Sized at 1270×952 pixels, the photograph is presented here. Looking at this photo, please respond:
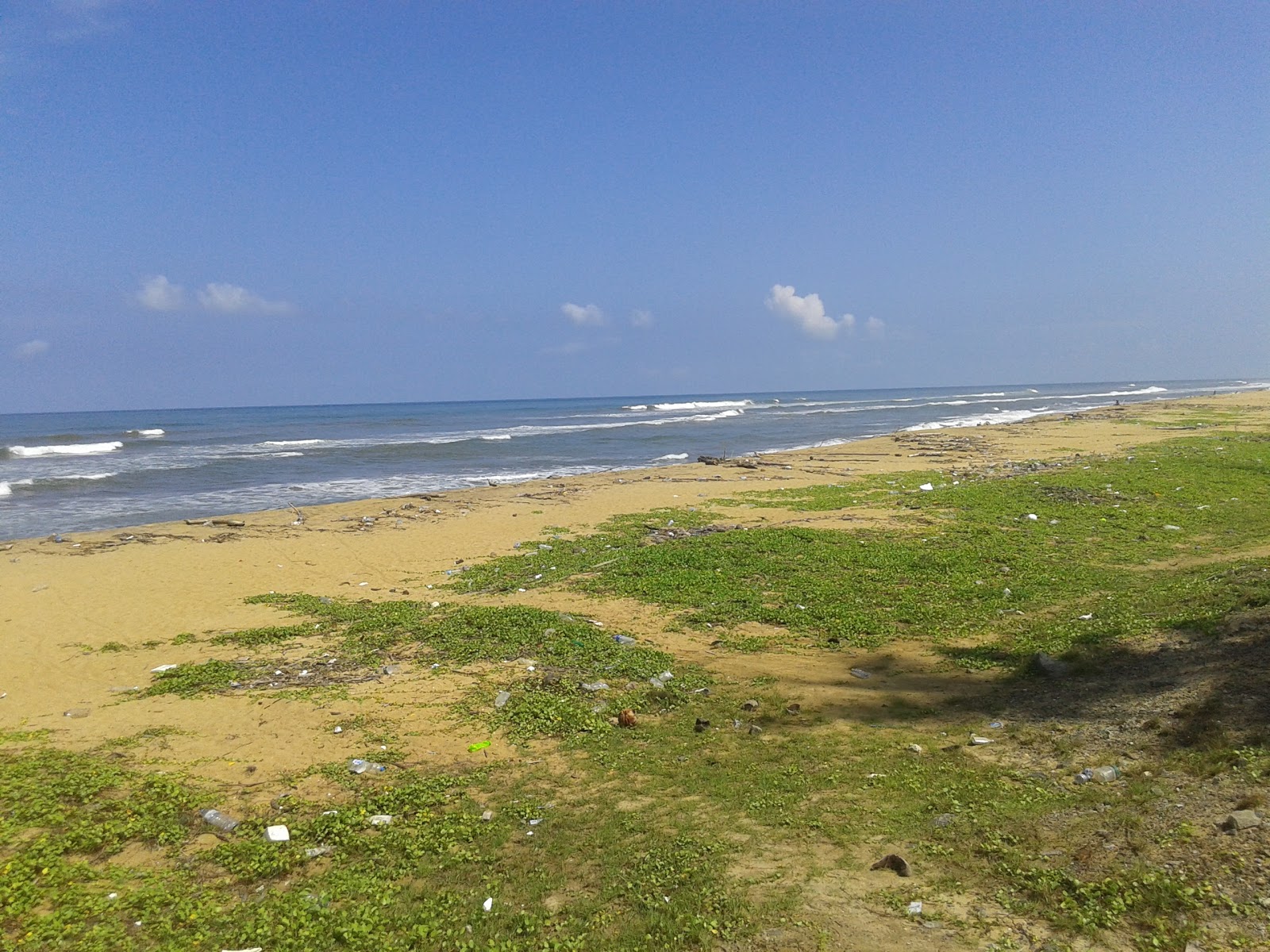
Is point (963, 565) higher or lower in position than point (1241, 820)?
lower

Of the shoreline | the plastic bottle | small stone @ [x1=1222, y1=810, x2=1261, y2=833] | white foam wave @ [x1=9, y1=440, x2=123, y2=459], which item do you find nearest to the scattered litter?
small stone @ [x1=1222, y1=810, x2=1261, y2=833]

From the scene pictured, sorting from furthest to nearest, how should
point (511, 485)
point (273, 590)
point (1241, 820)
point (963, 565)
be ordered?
point (511, 485) < point (273, 590) < point (963, 565) < point (1241, 820)

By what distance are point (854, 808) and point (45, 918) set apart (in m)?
4.71

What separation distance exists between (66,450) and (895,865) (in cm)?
5223

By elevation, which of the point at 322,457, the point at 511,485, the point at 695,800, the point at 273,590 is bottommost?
the point at 695,800

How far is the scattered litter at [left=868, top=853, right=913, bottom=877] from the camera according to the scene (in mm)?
4023

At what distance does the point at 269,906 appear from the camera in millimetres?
4180

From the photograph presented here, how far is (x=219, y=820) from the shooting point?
5.09 meters

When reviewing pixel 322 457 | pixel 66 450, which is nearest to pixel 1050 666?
pixel 322 457

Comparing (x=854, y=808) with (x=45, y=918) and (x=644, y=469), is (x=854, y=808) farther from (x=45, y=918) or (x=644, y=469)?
(x=644, y=469)

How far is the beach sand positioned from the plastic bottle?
0.35 m

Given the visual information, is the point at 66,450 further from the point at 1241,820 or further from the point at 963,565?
the point at 1241,820

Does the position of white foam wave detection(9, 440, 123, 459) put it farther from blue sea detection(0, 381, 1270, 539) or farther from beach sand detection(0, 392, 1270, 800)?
beach sand detection(0, 392, 1270, 800)

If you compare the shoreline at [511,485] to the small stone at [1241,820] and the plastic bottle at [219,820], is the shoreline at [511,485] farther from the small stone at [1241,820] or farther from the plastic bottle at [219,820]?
the small stone at [1241,820]
